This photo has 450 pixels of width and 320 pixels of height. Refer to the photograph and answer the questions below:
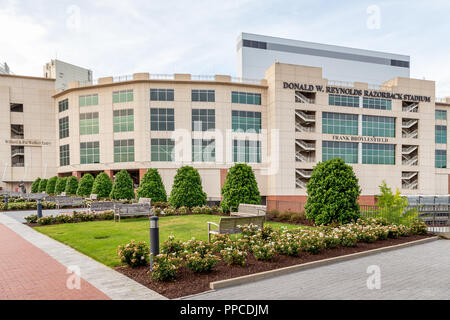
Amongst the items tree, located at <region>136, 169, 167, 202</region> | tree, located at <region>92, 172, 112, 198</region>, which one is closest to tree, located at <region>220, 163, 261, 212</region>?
tree, located at <region>136, 169, 167, 202</region>

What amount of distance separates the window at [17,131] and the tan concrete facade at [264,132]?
943cm

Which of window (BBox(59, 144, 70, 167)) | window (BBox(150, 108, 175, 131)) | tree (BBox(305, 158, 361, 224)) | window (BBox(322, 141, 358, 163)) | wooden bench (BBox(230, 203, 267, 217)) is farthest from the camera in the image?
window (BBox(59, 144, 70, 167))

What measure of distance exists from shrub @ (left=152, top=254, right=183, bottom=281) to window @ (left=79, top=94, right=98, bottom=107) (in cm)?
4198

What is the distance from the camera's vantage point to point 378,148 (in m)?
46.7

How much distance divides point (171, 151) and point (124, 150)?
21.6ft

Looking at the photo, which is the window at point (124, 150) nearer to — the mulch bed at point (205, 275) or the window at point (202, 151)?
the window at point (202, 151)

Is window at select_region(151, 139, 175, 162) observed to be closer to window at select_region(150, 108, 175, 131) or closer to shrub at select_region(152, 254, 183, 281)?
window at select_region(150, 108, 175, 131)

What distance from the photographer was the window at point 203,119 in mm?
41344

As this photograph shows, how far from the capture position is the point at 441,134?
5428 cm

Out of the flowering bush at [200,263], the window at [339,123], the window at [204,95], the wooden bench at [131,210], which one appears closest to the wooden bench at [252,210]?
the wooden bench at [131,210]

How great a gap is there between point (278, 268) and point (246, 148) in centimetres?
3550

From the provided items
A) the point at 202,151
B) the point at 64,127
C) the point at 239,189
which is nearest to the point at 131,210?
the point at 239,189

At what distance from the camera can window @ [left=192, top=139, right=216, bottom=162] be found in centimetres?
4109
